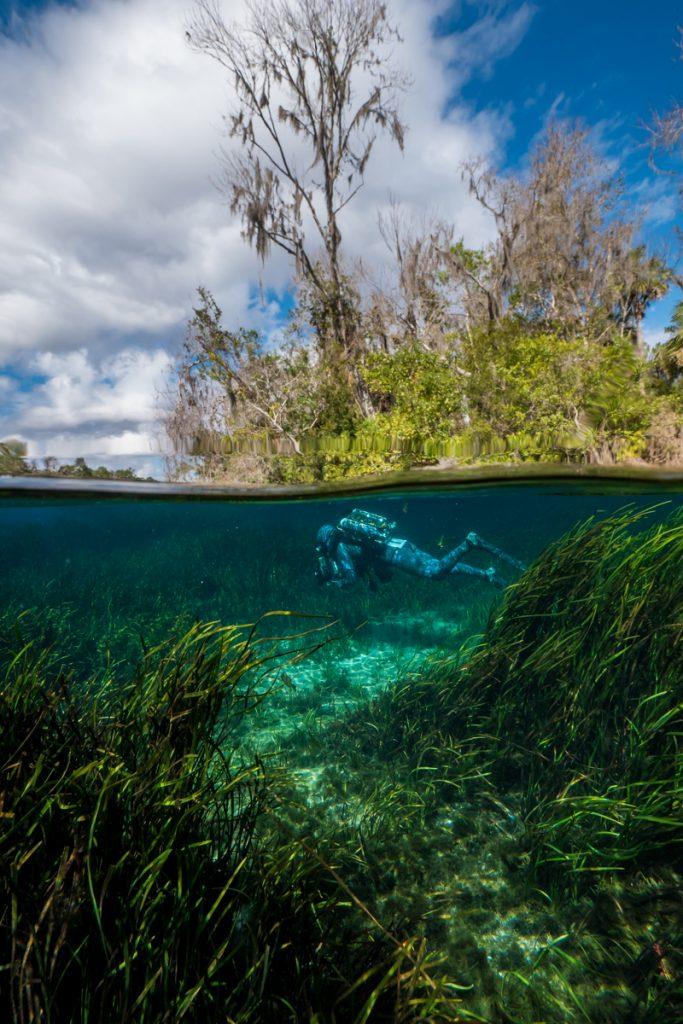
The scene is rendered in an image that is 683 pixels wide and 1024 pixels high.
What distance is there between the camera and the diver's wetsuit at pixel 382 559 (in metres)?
10.3

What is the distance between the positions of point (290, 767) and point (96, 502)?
52.2 feet

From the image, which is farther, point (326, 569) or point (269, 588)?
point (269, 588)

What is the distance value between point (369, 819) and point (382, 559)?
6.77 m

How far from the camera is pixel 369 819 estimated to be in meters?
4.85

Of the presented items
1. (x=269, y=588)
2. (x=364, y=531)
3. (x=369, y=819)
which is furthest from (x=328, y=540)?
(x=369, y=819)

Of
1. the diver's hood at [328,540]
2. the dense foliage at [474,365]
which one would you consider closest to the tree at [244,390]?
the dense foliage at [474,365]

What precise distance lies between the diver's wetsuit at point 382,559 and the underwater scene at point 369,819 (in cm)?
11

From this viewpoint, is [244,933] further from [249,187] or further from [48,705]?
[249,187]

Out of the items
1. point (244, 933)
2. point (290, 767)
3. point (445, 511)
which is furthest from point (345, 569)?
point (445, 511)

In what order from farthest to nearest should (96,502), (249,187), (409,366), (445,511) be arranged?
(445,511)
(249,187)
(409,366)
(96,502)

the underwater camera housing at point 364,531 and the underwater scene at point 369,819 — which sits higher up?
the underwater camera housing at point 364,531

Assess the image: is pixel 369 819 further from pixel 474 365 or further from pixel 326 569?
pixel 474 365

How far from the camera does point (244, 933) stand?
2562 millimetres

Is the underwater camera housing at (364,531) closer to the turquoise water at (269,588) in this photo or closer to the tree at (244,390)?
the turquoise water at (269,588)
